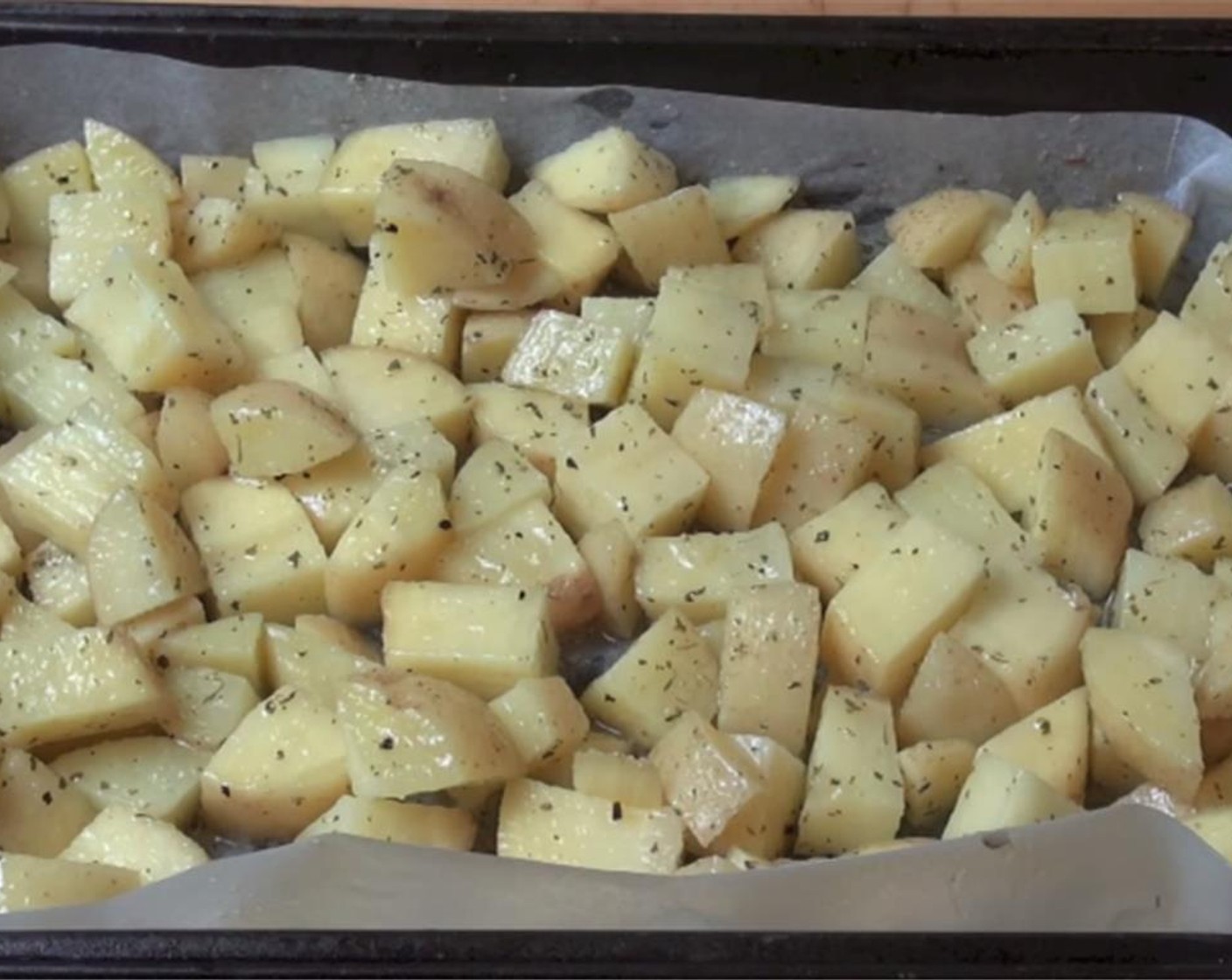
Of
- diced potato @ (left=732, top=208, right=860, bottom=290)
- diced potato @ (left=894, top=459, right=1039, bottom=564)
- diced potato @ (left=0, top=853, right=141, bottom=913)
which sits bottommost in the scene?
diced potato @ (left=0, top=853, right=141, bottom=913)

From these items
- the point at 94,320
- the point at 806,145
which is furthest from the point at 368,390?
the point at 806,145

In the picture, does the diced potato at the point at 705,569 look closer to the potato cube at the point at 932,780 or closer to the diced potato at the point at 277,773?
the potato cube at the point at 932,780

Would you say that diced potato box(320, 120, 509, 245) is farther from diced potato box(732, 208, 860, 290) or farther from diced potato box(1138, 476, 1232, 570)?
diced potato box(1138, 476, 1232, 570)

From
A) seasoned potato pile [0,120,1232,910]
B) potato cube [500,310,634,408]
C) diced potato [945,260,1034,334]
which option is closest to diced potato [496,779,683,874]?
seasoned potato pile [0,120,1232,910]

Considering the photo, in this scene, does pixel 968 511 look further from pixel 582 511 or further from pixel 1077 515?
pixel 582 511

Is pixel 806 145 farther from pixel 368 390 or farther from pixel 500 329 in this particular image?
pixel 368 390

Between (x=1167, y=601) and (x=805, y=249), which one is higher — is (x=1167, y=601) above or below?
below

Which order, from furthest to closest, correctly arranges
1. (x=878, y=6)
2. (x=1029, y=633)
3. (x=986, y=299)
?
(x=878, y=6) → (x=986, y=299) → (x=1029, y=633)

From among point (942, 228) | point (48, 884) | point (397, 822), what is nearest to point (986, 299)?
point (942, 228)
